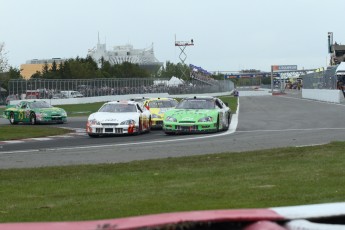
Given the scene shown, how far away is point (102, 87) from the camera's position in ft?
265

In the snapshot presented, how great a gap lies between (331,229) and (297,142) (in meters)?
13.0

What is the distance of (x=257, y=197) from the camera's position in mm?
7480

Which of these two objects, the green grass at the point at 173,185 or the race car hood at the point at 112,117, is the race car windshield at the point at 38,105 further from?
the green grass at the point at 173,185

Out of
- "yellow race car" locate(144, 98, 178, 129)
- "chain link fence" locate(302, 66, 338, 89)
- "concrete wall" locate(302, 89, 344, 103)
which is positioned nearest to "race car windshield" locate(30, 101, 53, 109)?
"yellow race car" locate(144, 98, 178, 129)

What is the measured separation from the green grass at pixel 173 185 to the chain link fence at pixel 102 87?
52553mm

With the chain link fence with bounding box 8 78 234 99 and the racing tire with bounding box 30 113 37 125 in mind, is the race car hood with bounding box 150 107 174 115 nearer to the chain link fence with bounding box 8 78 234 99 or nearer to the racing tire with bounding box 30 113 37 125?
the racing tire with bounding box 30 113 37 125

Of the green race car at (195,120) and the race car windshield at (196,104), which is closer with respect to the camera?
the green race car at (195,120)

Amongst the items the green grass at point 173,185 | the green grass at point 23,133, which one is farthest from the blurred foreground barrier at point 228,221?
the green grass at point 23,133

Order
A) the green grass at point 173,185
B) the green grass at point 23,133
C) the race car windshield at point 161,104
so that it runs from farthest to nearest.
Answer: the race car windshield at point 161,104
the green grass at point 23,133
the green grass at point 173,185

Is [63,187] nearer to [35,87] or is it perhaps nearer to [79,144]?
[79,144]

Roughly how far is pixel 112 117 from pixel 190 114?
268 cm

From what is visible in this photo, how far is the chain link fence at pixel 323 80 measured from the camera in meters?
52.4

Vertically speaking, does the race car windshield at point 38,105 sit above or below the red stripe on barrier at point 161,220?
below

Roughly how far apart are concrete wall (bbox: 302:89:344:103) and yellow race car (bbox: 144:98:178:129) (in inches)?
1016
